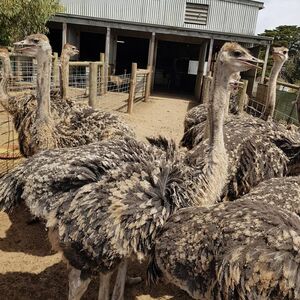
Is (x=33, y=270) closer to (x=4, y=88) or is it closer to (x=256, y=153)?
(x=256, y=153)

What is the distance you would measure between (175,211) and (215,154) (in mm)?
654

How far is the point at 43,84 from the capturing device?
14.6 feet

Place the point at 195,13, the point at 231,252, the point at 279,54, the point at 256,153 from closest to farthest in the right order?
the point at 231,252, the point at 256,153, the point at 279,54, the point at 195,13

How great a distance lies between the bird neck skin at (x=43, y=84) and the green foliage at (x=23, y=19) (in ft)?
27.5

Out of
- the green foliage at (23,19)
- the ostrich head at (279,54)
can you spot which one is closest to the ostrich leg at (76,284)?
the ostrich head at (279,54)

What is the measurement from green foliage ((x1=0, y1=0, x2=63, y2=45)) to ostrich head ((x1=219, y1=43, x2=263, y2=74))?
33.7 feet

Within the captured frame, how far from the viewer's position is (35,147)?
14.1 ft

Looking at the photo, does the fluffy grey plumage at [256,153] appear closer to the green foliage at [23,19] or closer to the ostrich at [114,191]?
the ostrich at [114,191]

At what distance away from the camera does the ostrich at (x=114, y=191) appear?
8.20 feet

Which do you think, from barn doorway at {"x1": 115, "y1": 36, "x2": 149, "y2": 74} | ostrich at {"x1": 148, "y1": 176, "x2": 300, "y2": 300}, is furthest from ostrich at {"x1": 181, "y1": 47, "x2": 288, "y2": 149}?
barn doorway at {"x1": 115, "y1": 36, "x2": 149, "y2": 74}

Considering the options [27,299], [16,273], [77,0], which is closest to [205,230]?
[27,299]

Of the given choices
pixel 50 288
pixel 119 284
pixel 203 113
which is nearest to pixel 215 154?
pixel 119 284

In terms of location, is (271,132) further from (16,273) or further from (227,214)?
(16,273)

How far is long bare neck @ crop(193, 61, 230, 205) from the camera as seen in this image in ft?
9.46
